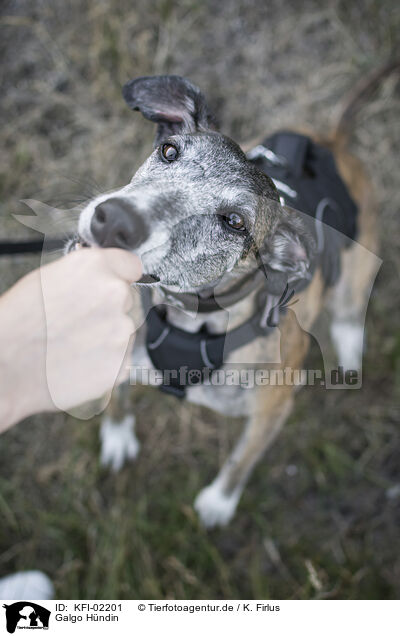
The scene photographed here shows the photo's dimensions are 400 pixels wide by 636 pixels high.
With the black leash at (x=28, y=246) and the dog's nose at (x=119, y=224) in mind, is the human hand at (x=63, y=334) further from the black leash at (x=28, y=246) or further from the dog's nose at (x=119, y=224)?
the black leash at (x=28, y=246)

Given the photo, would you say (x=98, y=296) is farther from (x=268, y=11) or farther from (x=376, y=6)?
(x=376, y=6)

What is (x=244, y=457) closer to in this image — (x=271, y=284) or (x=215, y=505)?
(x=215, y=505)

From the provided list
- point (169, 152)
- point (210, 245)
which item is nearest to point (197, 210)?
point (210, 245)

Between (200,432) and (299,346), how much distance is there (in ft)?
4.76

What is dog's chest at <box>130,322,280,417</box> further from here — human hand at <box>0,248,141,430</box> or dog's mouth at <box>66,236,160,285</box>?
dog's mouth at <box>66,236,160,285</box>

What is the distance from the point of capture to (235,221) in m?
2.07

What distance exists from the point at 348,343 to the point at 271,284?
2111 mm

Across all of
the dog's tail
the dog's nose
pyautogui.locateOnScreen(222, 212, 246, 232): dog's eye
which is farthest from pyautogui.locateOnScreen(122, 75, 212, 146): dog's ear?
the dog's tail

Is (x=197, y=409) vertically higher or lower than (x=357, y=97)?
lower

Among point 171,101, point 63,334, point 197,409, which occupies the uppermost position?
point 171,101

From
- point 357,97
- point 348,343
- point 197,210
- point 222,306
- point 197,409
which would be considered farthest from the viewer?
point 348,343

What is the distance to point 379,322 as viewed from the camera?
426cm
